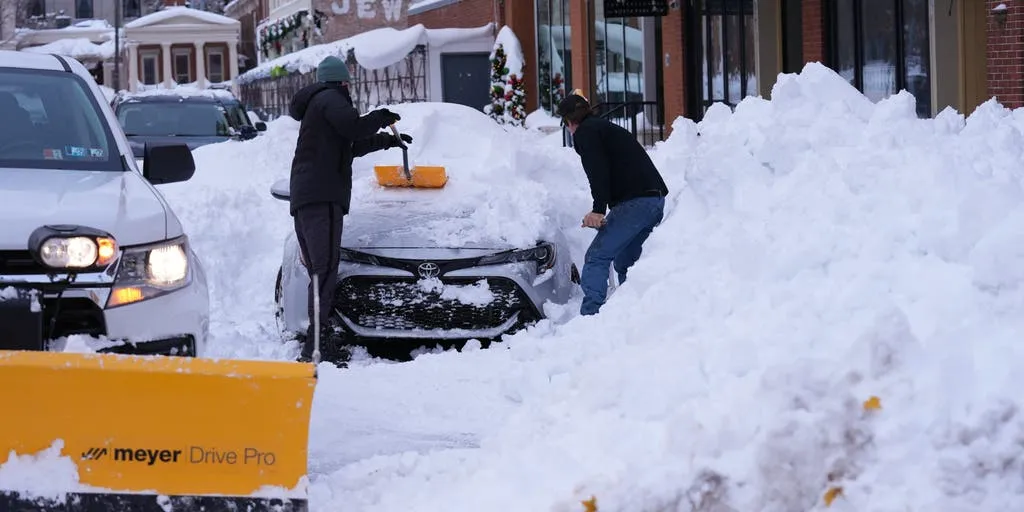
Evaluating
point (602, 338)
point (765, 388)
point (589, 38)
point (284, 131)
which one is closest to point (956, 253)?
point (765, 388)

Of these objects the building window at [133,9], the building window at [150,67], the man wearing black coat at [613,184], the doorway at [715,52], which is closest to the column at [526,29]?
the doorway at [715,52]

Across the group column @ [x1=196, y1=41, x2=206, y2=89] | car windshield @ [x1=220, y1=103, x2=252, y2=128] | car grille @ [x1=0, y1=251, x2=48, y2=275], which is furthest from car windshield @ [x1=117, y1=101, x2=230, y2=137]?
column @ [x1=196, y1=41, x2=206, y2=89]

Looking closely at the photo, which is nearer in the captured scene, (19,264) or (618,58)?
(19,264)

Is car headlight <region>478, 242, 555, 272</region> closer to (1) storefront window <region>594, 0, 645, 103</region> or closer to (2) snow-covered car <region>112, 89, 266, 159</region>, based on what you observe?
(2) snow-covered car <region>112, 89, 266, 159</region>

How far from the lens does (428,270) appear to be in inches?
344

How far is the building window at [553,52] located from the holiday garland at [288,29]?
1906cm

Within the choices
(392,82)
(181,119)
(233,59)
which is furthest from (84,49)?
(181,119)

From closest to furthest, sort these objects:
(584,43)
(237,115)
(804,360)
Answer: (804,360) → (237,115) → (584,43)

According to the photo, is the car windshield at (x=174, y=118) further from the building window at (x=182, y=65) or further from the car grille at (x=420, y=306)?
the building window at (x=182, y=65)

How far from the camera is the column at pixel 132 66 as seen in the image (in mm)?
73875

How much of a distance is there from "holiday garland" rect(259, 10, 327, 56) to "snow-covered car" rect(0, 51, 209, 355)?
4290 cm

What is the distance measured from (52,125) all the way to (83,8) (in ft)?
289

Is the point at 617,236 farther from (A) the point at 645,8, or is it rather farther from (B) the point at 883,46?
(A) the point at 645,8

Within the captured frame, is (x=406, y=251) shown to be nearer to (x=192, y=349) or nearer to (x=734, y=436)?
(x=192, y=349)
